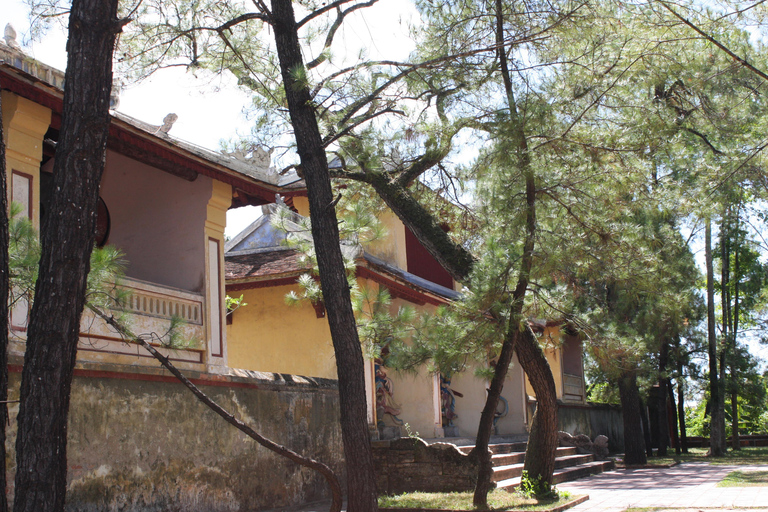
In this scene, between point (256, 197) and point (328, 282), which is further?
point (256, 197)

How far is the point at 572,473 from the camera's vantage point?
1297 centimetres

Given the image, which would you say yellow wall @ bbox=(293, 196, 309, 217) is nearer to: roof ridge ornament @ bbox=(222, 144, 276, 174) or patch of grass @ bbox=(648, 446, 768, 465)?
roof ridge ornament @ bbox=(222, 144, 276, 174)

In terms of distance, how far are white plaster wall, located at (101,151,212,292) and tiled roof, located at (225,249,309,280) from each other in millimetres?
2427

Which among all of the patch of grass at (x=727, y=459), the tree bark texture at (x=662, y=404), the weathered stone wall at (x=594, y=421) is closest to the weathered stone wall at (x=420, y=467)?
the weathered stone wall at (x=594, y=421)

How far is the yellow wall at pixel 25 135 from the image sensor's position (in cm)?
660

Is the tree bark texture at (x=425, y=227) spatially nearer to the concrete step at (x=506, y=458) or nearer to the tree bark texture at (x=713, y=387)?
the concrete step at (x=506, y=458)

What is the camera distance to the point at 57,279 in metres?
3.71

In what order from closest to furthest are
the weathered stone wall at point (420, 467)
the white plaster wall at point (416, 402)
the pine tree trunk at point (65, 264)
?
the pine tree trunk at point (65, 264) < the weathered stone wall at point (420, 467) < the white plaster wall at point (416, 402)

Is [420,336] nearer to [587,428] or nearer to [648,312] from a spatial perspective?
[648,312]

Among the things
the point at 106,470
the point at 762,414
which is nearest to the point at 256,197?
the point at 106,470

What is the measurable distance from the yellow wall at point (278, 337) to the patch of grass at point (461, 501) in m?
2.78

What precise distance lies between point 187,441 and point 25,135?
11.7ft

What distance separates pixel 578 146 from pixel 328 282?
11.9 feet

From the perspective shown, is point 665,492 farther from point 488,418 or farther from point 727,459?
point 727,459
